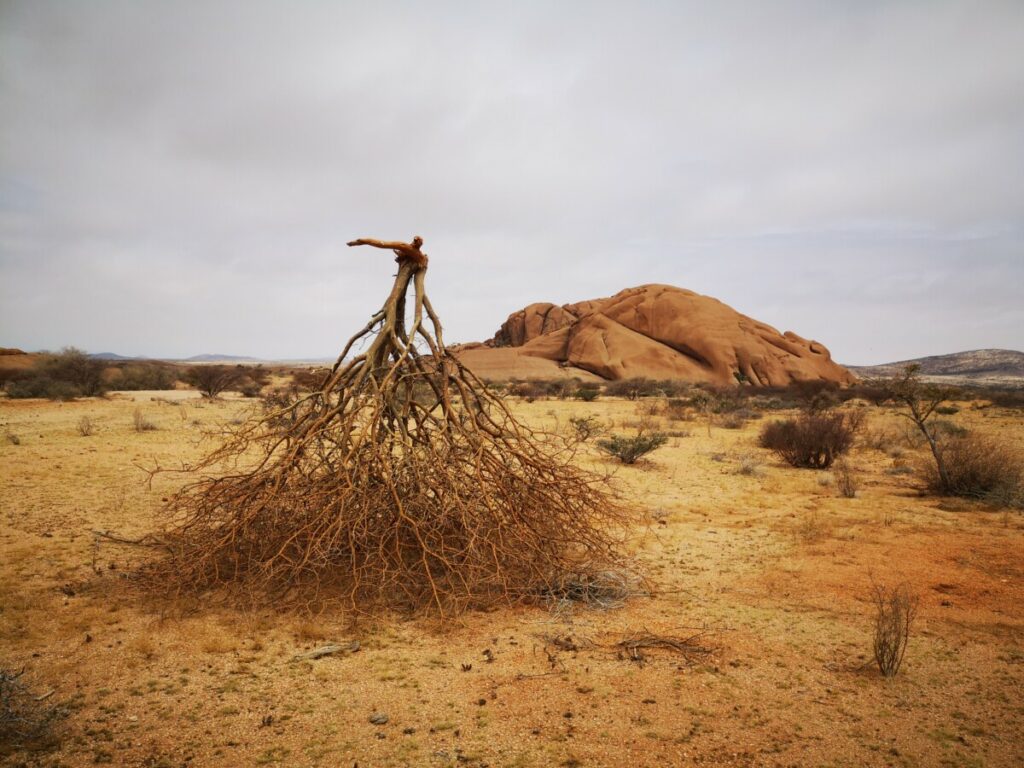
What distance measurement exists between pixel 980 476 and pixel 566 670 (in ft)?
23.6

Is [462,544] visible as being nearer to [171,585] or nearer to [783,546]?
[171,585]

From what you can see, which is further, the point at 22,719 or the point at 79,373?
the point at 79,373

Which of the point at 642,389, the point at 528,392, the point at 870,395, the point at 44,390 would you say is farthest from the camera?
the point at 642,389

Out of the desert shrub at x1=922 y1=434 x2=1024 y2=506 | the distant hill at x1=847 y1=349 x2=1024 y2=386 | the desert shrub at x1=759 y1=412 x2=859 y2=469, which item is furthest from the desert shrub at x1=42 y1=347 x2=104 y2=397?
the distant hill at x1=847 y1=349 x2=1024 y2=386

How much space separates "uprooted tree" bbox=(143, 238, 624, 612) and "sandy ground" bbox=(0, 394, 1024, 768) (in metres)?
0.31

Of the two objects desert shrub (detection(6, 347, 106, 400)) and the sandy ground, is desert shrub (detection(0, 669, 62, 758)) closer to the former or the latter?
the sandy ground

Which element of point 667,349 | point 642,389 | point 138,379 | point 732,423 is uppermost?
point 667,349

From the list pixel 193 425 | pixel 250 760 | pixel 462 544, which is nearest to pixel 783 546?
pixel 462 544

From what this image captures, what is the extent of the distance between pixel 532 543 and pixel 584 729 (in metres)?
1.56

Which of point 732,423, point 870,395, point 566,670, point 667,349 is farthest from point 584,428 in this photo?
point 667,349

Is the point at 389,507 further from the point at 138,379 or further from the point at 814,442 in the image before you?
the point at 138,379

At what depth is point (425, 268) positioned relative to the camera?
4.42 metres

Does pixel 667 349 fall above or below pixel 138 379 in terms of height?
above

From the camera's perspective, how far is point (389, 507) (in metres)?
3.82
